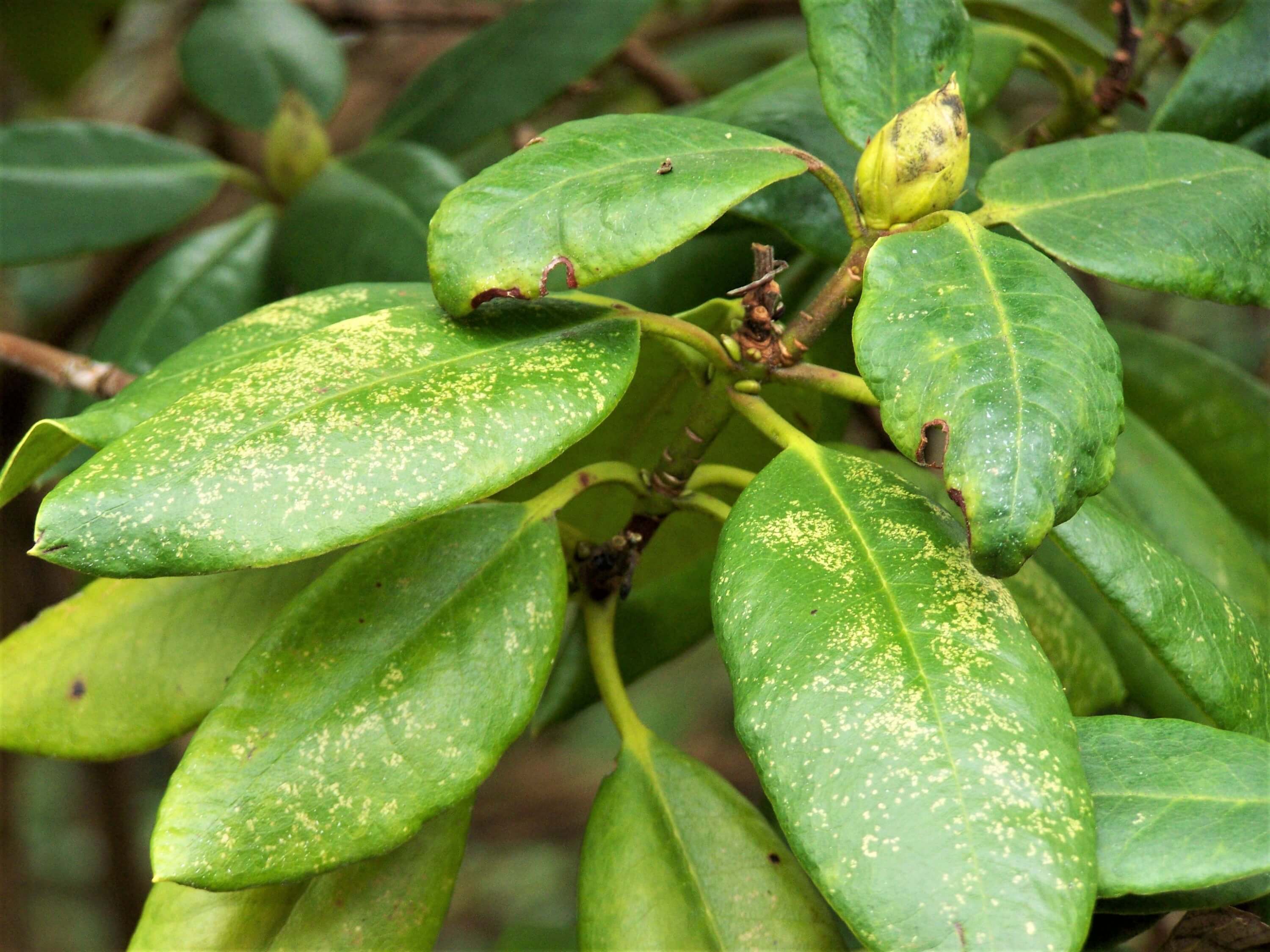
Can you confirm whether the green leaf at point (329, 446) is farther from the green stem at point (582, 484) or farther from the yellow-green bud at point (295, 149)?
the yellow-green bud at point (295, 149)

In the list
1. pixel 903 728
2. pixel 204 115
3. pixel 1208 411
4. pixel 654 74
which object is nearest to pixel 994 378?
pixel 903 728

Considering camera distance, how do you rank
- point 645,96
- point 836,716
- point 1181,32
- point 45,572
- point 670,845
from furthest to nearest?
point 645,96, point 45,572, point 1181,32, point 670,845, point 836,716

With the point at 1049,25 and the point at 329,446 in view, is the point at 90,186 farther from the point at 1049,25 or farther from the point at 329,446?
the point at 1049,25

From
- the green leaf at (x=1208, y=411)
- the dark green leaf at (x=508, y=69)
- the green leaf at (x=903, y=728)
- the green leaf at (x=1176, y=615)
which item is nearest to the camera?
the green leaf at (x=903, y=728)

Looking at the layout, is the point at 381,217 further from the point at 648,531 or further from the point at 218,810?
the point at 218,810

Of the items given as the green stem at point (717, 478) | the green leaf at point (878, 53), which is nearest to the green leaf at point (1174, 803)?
the green stem at point (717, 478)

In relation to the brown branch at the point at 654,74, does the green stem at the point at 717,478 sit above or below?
below

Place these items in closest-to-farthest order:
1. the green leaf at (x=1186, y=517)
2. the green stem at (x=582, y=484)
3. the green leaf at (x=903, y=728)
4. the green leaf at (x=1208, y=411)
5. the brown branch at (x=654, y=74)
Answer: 1. the green leaf at (x=903, y=728)
2. the green stem at (x=582, y=484)
3. the green leaf at (x=1186, y=517)
4. the green leaf at (x=1208, y=411)
5. the brown branch at (x=654, y=74)

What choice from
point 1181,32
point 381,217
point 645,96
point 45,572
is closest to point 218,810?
point 381,217
